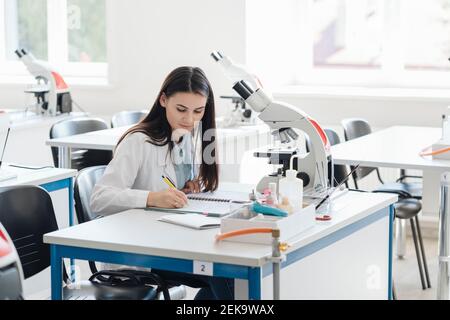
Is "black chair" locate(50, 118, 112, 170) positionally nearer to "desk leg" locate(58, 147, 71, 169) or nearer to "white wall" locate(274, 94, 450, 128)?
"desk leg" locate(58, 147, 71, 169)

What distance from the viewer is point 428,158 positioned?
367 centimetres

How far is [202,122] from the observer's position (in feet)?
9.68

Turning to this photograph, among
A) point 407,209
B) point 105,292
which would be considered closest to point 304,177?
point 105,292

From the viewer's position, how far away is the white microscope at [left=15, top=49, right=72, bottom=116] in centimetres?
533

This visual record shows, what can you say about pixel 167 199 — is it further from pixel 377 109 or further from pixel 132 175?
pixel 377 109

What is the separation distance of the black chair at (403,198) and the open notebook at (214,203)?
1241 mm

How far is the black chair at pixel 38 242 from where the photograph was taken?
2.50 m

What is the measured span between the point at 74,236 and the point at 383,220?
109 cm

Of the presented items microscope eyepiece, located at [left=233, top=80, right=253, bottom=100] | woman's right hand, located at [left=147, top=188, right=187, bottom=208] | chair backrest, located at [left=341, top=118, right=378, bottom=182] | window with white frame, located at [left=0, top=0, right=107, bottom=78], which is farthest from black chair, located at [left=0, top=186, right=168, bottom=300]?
window with white frame, located at [left=0, top=0, right=107, bottom=78]

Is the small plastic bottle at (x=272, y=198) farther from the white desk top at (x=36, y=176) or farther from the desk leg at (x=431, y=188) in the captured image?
the desk leg at (x=431, y=188)

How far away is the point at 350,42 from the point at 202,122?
292 centimetres

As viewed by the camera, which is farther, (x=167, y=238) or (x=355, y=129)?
(x=355, y=129)

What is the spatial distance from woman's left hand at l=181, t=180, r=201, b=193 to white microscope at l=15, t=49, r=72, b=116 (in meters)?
2.61

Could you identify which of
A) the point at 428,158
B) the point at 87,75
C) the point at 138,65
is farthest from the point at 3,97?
the point at 428,158
